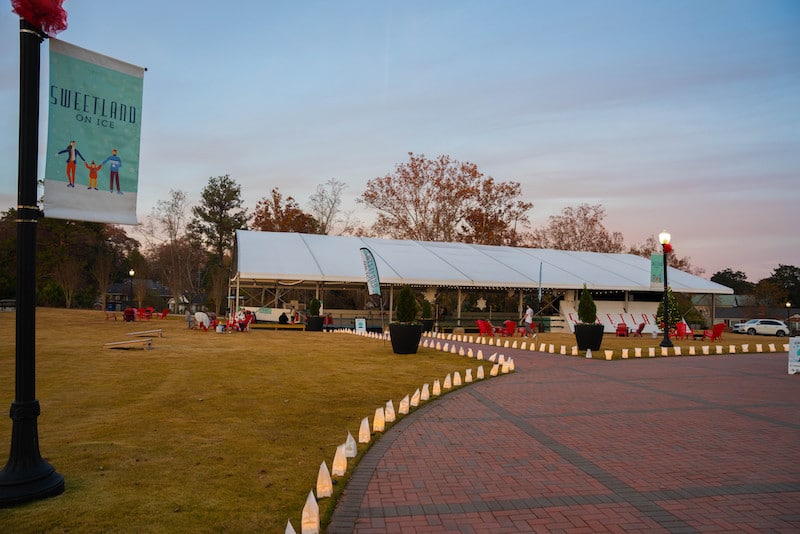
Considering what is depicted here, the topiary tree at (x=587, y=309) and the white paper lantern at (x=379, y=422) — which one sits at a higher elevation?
the topiary tree at (x=587, y=309)

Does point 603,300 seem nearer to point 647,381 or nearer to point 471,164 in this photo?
point 471,164

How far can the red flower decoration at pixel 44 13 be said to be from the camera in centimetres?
441

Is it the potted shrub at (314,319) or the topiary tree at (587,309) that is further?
the potted shrub at (314,319)

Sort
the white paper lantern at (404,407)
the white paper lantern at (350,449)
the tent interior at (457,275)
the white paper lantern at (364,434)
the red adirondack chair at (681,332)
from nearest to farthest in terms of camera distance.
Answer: the white paper lantern at (350,449) → the white paper lantern at (364,434) → the white paper lantern at (404,407) → the red adirondack chair at (681,332) → the tent interior at (457,275)

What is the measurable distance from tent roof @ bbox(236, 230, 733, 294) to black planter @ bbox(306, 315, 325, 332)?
1782 mm

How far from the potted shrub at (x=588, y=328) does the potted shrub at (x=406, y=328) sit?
16.8 feet

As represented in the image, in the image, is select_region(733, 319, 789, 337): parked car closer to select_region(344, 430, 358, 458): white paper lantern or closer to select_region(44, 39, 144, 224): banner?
select_region(344, 430, 358, 458): white paper lantern

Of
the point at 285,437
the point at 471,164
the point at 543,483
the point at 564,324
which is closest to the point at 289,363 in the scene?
the point at 285,437

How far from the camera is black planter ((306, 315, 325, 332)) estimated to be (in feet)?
81.7

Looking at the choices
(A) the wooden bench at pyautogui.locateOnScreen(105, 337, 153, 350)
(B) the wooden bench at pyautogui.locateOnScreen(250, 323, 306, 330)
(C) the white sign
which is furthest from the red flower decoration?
(B) the wooden bench at pyautogui.locateOnScreen(250, 323, 306, 330)

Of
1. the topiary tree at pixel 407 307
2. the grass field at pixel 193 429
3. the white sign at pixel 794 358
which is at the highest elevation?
the topiary tree at pixel 407 307

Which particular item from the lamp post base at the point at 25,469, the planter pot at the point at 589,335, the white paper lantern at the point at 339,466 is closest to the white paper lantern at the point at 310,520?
the white paper lantern at the point at 339,466

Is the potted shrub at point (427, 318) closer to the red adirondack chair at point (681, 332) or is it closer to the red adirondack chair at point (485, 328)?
the red adirondack chair at point (485, 328)

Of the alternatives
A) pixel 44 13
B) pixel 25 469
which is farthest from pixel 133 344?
pixel 44 13
